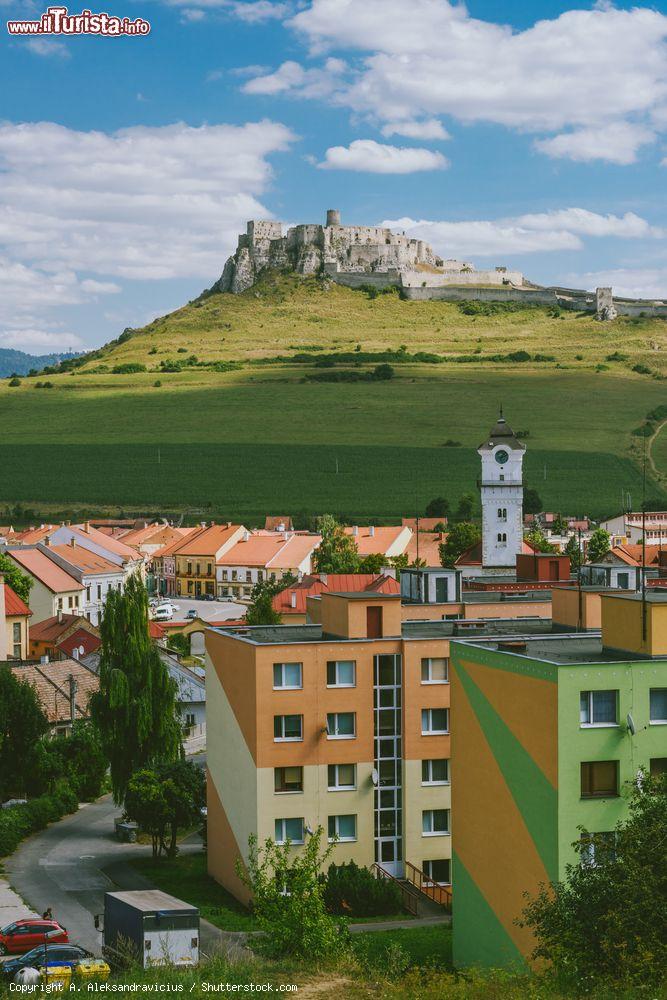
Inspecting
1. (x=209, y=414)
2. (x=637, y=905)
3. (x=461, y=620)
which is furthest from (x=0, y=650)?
(x=209, y=414)

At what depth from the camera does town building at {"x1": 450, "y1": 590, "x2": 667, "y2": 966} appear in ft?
79.4

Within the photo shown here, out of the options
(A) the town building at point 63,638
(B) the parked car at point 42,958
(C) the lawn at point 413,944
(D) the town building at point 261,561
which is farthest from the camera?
(D) the town building at point 261,561

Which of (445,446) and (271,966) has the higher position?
(445,446)

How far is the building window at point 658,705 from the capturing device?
82.1 ft

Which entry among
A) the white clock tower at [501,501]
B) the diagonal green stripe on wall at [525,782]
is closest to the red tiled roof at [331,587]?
the white clock tower at [501,501]

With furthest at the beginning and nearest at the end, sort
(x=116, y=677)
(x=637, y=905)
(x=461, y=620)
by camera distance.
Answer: (x=116, y=677)
(x=461, y=620)
(x=637, y=905)

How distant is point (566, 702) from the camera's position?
24141mm

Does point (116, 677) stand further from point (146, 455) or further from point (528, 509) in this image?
point (146, 455)

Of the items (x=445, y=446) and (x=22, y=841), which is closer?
(x=22, y=841)

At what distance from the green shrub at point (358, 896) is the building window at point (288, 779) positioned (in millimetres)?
→ 2146

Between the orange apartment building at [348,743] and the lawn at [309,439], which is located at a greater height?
the lawn at [309,439]

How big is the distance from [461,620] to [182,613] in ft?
174

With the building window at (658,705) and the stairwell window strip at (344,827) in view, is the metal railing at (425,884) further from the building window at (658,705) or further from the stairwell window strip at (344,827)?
the building window at (658,705)

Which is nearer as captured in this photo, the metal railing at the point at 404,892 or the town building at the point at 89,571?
the metal railing at the point at 404,892
